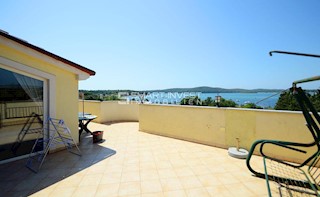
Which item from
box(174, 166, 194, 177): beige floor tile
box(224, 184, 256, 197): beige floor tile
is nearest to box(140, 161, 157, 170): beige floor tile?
box(174, 166, 194, 177): beige floor tile

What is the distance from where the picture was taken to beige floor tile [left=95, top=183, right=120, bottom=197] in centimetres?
256

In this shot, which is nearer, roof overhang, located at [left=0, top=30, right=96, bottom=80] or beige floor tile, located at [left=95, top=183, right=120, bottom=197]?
beige floor tile, located at [left=95, top=183, right=120, bottom=197]

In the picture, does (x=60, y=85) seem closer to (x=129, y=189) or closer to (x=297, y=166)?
(x=129, y=189)

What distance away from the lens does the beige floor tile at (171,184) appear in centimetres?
274

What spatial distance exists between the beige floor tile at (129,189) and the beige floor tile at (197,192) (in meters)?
0.90

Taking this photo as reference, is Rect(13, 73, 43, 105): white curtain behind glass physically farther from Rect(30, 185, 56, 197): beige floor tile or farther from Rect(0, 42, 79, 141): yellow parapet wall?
Rect(30, 185, 56, 197): beige floor tile

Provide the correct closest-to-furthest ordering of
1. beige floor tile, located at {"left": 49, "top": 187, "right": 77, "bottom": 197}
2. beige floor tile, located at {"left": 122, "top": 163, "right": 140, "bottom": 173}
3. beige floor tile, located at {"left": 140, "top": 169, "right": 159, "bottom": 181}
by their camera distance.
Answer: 1. beige floor tile, located at {"left": 49, "top": 187, "right": 77, "bottom": 197}
2. beige floor tile, located at {"left": 140, "top": 169, "right": 159, "bottom": 181}
3. beige floor tile, located at {"left": 122, "top": 163, "right": 140, "bottom": 173}

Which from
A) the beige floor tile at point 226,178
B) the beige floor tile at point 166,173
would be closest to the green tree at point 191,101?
the beige floor tile at point 226,178

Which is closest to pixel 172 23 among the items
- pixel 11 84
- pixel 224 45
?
pixel 224 45

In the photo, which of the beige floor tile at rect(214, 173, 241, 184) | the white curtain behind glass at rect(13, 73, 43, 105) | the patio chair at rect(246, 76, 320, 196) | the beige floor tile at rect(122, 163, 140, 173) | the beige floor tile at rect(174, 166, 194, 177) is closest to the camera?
the patio chair at rect(246, 76, 320, 196)

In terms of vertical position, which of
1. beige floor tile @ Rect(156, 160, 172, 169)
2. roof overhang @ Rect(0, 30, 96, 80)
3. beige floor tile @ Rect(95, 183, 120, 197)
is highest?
Result: roof overhang @ Rect(0, 30, 96, 80)

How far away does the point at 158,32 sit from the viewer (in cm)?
729

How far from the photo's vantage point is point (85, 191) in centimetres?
262

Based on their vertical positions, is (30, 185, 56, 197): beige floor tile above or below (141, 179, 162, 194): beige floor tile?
above
